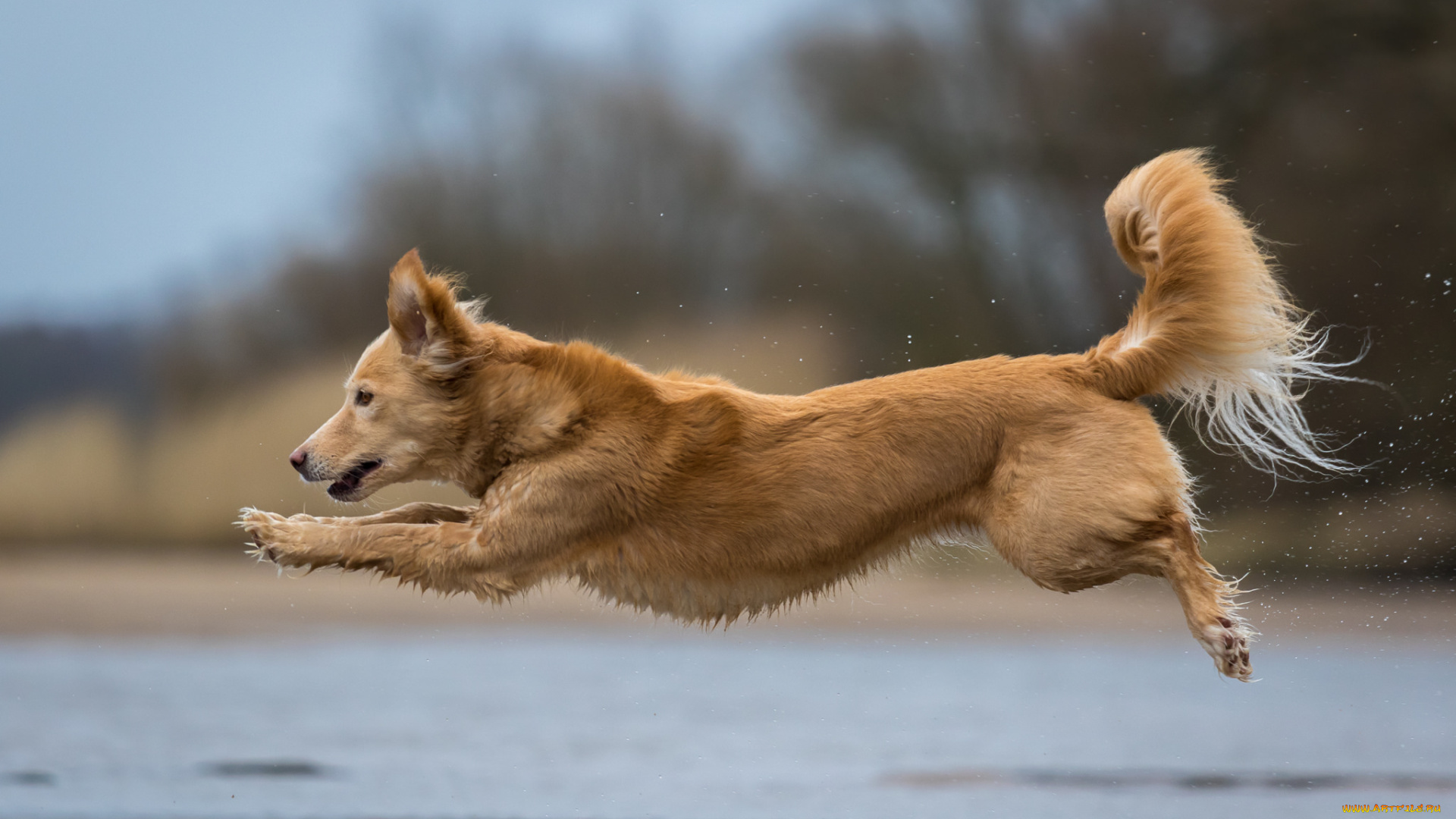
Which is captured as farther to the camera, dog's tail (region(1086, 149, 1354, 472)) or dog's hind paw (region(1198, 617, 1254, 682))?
dog's tail (region(1086, 149, 1354, 472))

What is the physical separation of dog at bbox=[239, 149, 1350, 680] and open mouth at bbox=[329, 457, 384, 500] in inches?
0.5

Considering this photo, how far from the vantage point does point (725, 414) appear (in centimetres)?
516

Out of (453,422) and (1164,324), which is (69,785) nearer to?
(453,422)

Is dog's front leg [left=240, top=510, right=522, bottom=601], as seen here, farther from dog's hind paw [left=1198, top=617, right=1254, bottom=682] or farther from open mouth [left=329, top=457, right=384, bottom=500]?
dog's hind paw [left=1198, top=617, right=1254, bottom=682]

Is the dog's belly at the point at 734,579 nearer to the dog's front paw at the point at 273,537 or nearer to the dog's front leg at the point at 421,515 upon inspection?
the dog's front leg at the point at 421,515

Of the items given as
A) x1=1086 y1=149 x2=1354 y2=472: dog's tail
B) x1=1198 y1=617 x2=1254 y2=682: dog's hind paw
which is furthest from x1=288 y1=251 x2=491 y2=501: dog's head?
x1=1198 y1=617 x2=1254 y2=682: dog's hind paw

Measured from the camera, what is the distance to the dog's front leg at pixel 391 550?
4828 mm

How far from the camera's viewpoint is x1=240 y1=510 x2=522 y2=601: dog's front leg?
4828 mm

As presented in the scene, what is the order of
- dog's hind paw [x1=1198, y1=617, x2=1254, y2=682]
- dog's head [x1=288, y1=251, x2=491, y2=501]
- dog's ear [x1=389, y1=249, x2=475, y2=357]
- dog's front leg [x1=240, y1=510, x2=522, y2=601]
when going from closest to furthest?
dog's hind paw [x1=1198, y1=617, x2=1254, y2=682], dog's front leg [x1=240, y1=510, x2=522, y2=601], dog's ear [x1=389, y1=249, x2=475, y2=357], dog's head [x1=288, y1=251, x2=491, y2=501]

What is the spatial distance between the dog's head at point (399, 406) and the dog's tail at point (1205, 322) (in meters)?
2.74

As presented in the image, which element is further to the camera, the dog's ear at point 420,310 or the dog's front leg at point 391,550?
the dog's ear at point 420,310

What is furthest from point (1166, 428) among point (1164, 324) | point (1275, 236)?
point (1275, 236)

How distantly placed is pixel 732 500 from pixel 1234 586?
→ 2062 mm

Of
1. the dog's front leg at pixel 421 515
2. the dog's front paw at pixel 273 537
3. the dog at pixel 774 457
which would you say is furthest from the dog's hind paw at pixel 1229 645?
the dog's front paw at pixel 273 537
